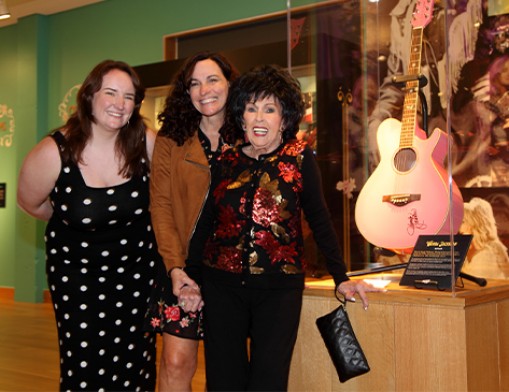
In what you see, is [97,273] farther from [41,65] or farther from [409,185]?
[41,65]

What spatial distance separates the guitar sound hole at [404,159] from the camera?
2.40 meters

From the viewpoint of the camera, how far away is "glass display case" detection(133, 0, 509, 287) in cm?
234

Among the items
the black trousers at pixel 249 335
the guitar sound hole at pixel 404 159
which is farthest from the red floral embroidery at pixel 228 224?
the guitar sound hole at pixel 404 159

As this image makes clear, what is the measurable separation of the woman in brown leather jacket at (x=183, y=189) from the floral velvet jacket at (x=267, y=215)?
14cm

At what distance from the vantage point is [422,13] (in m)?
2.41

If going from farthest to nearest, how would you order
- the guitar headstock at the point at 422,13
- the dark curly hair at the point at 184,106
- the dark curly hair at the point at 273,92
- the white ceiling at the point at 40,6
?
1. the white ceiling at the point at 40,6
2. the guitar headstock at the point at 422,13
3. the dark curly hair at the point at 184,106
4. the dark curly hair at the point at 273,92

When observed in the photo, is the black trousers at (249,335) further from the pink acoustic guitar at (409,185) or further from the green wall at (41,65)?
the green wall at (41,65)

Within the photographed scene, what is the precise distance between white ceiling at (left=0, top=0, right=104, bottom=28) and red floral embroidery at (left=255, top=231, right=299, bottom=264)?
5.26m

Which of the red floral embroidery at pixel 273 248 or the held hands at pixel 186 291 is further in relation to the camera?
the held hands at pixel 186 291

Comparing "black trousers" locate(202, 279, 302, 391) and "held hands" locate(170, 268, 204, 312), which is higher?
"held hands" locate(170, 268, 204, 312)

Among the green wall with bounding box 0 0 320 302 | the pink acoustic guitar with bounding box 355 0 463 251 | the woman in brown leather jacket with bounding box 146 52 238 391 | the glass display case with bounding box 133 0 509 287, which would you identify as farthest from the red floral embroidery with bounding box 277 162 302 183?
the green wall with bounding box 0 0 320 302

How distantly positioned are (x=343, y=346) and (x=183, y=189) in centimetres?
72

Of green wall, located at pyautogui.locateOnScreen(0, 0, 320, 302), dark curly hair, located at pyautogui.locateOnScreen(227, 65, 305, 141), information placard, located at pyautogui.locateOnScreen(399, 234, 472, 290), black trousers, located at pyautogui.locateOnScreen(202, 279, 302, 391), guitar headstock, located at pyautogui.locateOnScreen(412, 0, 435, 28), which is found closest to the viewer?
black trousers, located at pyautogui.locateOnScreen(202, 279, 302, 391)

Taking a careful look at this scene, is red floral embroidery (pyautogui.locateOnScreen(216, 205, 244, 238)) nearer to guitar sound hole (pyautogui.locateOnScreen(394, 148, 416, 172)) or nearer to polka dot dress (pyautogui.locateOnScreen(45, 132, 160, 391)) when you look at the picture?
polka dot dress (pyautogui.locateOnScreen(45, 132, 160, 391))
